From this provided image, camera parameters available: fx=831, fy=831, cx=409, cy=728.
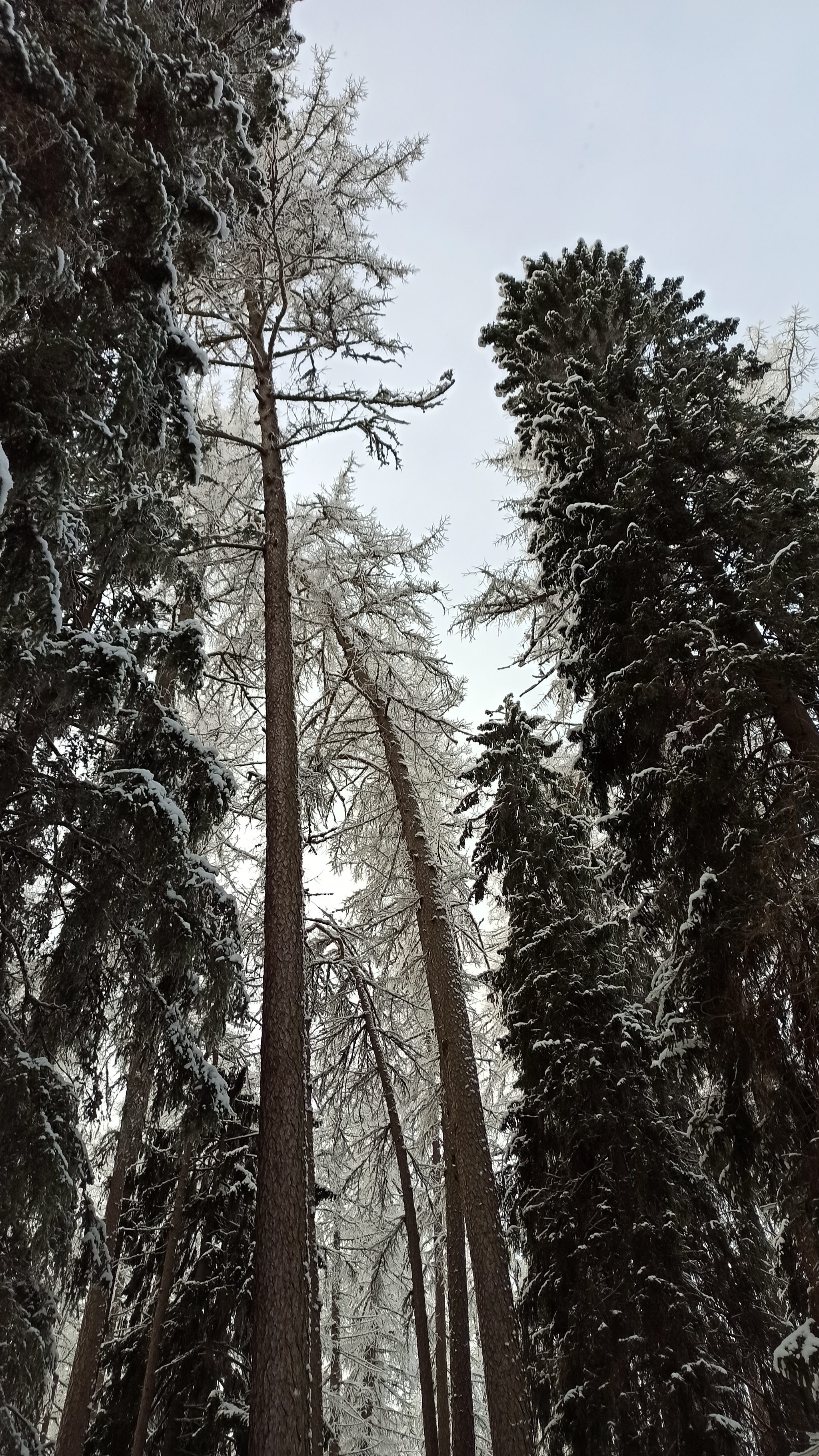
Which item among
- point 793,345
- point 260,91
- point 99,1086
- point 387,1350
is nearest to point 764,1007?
point 99,1086

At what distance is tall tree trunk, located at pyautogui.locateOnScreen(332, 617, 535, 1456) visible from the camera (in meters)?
6.06

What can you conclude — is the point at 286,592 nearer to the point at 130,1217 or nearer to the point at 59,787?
the point at 59,787

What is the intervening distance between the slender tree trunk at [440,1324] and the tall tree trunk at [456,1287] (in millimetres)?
1631

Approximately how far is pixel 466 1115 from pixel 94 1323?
4082mm

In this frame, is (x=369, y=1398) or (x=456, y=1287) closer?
(x=456, y=1287)

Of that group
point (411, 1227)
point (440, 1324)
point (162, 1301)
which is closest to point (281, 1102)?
point (162, 1301)

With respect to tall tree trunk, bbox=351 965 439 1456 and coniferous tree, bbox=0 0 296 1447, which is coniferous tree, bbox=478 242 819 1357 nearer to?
coniferous tree, bbox=0 0 296 1447

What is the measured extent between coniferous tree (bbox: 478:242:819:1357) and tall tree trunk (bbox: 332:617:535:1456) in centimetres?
220

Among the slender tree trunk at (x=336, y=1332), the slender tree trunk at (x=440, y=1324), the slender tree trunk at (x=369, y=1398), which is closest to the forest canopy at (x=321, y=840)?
the slender tree trunk at (x=440, y=1324)

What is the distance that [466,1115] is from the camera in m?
7.70

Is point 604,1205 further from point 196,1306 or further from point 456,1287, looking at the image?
point 196,1306

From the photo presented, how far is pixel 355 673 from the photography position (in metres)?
11.2

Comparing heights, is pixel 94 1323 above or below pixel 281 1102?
below

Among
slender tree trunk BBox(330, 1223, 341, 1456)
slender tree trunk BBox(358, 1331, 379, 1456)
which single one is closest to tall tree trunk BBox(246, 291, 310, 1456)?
slender tree trunk BBox(330, 1223, 341, 1456)
